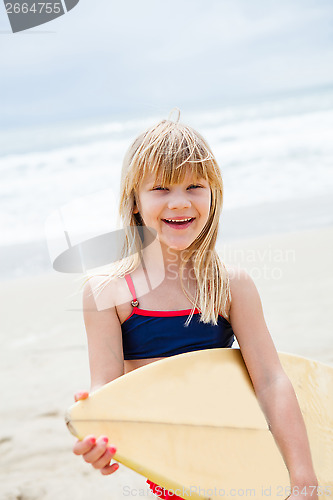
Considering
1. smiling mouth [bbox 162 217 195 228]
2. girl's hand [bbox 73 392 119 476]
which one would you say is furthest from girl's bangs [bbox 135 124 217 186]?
girl's hand [bbox 73 392 119 476]

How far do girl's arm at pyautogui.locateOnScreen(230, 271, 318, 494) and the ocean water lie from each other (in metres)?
4.05

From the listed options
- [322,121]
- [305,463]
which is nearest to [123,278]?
[305,463]

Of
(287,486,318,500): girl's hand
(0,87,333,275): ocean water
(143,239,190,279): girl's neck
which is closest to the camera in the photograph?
(287,486,318,500): girl's hand

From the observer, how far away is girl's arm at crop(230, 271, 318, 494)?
1526mm

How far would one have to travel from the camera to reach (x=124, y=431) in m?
1.36

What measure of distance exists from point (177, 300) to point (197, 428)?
1.26 ft

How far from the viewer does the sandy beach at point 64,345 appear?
244 centimetres

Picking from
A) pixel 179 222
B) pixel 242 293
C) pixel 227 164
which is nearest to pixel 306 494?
pixel 242 293

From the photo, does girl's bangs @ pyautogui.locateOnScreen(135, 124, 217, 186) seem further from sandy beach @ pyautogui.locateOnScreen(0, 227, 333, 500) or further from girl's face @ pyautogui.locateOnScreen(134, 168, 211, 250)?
sandy beach @ pyautogui.locateOnScreen(0, 227, 333, 500)

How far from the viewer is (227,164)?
1331cm

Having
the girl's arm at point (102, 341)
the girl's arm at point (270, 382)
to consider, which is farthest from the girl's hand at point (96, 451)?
the girl's arm at point (270, 382)

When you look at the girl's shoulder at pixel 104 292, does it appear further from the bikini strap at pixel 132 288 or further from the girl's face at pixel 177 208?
the girl's face at pixel 177 208

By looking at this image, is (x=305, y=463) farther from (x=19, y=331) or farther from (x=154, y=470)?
(x=19, y=331)

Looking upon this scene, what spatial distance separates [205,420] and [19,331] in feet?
12.4
